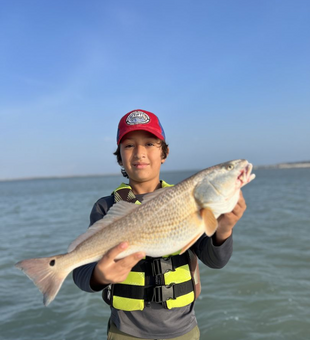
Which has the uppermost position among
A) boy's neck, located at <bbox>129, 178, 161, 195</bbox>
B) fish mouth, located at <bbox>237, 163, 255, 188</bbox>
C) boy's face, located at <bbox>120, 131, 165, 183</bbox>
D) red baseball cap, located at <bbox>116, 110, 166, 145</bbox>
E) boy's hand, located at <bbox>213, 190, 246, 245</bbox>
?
red baseball cap, located at <bbox>116, 110, 166, 145</bbox>

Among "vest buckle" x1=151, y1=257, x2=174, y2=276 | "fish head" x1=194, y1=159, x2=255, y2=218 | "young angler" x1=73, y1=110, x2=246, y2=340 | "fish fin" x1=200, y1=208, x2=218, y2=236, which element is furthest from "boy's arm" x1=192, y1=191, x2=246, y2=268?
"vest buckle" x1=151, y1=257, x2=174, y2=276

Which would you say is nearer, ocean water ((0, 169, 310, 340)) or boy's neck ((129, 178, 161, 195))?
boy's neck ((129, 178, 161, 195))

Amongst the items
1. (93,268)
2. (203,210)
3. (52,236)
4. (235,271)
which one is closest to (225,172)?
(203,210)

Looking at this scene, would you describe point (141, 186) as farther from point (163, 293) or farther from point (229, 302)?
point (229, 302)

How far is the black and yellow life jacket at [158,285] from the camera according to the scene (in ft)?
9.98

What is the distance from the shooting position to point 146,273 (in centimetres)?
320

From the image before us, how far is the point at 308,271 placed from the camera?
27.9ft

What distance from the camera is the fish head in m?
2.67

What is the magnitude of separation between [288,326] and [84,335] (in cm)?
433

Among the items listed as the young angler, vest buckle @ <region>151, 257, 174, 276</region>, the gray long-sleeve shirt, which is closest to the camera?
the young angler

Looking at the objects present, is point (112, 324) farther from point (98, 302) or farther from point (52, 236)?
point (52, 236)

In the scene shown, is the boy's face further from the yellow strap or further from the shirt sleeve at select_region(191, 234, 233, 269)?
the yellow strap

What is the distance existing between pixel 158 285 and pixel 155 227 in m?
0.85

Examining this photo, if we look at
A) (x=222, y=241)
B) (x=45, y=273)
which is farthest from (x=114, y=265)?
(x=222, y=241)
